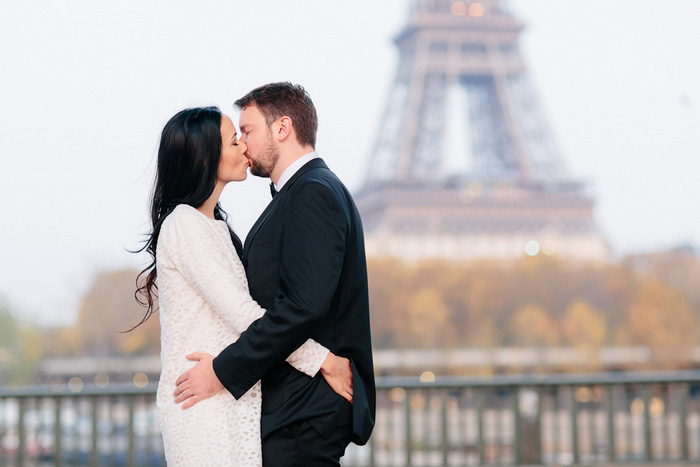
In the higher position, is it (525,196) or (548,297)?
(525,196)

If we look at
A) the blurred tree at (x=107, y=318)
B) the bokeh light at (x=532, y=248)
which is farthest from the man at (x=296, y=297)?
the bokeh light at (x=532, y=248)

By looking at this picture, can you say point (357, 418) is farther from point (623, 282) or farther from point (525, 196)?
point (525, 196)

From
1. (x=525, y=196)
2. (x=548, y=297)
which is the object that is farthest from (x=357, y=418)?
(x=525, y=196)

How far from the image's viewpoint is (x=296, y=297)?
5.68 feet

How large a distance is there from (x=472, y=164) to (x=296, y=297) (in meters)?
39.8

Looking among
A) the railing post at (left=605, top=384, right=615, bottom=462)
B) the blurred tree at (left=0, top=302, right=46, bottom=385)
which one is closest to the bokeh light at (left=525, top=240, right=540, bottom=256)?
the blurred tree at (left=0, top=302, right=46, bottom=385)

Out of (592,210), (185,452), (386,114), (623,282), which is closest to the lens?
(185,452)

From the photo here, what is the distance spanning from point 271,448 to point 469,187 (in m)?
35.8

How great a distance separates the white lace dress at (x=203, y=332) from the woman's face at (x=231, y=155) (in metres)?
0.11

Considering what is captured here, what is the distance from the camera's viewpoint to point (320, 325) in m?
1.85

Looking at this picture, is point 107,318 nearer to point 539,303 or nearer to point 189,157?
point 539,303

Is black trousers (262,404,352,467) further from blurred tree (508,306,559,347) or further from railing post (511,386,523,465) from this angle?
blurred tree (508,306,559,347)

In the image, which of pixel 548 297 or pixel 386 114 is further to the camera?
pixel 386 114

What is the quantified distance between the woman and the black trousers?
0.03 m
